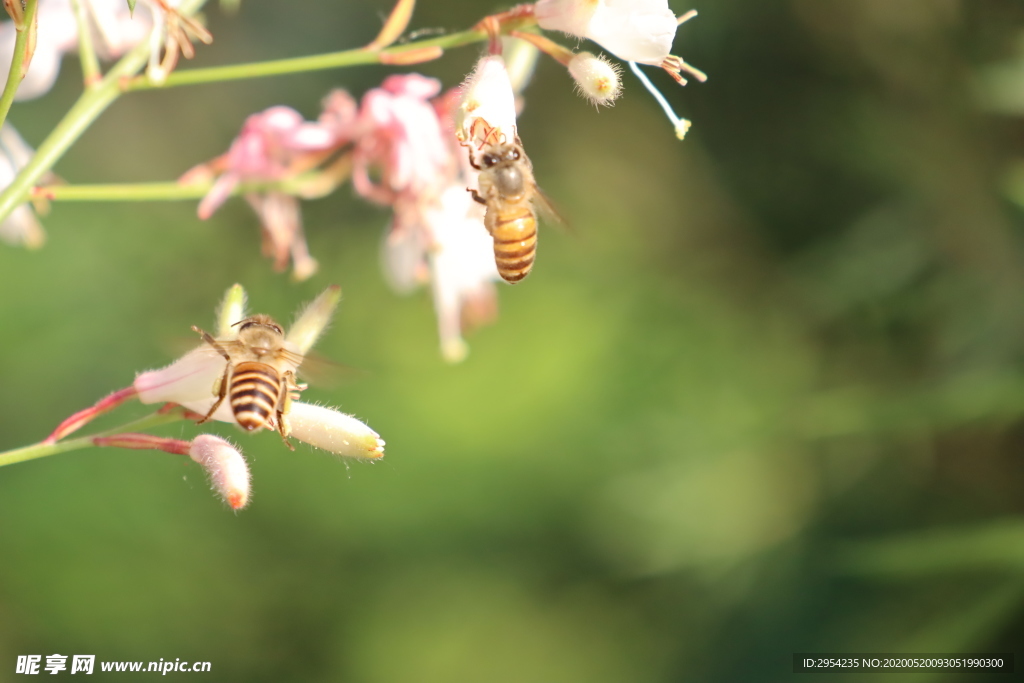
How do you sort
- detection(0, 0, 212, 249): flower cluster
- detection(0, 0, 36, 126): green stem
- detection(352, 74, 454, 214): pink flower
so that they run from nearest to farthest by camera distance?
1. detection(0, 0, 36, 126): green stem
2. detection(0, 0, 212, 249): flower cluster
3. detection(352, 74, 454, 214): pink flower

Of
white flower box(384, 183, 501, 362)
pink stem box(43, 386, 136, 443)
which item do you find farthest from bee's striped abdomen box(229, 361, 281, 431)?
white flower box(384, 183, 501, 362)

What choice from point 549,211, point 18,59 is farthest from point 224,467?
point 549,211

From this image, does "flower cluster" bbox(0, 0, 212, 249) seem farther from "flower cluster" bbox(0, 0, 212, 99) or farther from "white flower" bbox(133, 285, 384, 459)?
"white flower" bbox(133, 285, 384, 459)

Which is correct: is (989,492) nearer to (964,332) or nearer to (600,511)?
(964,332)

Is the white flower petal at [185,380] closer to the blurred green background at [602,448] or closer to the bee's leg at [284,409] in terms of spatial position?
the bee's leg at [284,409]

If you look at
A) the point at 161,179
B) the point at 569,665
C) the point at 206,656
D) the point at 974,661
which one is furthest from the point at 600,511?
the point at 161,179

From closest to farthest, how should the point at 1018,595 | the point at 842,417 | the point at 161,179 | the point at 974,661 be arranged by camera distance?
the point at 1018,595 < the point at 974,661 < the point at 842,417 < the point at 161,179
